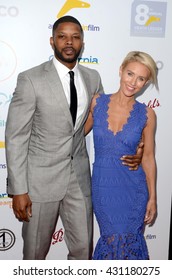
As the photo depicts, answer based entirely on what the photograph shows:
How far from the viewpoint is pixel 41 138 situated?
2080mm

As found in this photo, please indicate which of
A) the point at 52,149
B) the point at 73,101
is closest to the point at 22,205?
the point at 52,149

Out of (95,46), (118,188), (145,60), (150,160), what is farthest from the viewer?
(95,46)

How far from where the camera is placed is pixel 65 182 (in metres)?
2.18

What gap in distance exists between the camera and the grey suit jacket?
6.50 ft

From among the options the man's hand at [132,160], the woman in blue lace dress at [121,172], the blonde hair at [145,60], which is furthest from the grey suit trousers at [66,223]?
the blonde hair at [145,60]

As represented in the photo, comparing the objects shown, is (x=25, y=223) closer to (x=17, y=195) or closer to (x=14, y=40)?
(x=17, y=195)

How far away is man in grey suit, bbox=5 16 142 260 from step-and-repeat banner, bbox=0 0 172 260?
1.77 feet

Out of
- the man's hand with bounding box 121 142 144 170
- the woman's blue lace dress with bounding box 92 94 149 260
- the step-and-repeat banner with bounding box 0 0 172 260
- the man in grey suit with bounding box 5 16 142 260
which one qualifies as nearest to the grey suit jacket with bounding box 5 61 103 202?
the man in grey suit with bounding box 5 16 142 260

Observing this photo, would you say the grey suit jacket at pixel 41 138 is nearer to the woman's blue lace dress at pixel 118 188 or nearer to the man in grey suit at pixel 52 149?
the man in grey suit at pixel 52 149

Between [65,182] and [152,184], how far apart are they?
61cm

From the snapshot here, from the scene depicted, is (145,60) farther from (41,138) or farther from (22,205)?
(22,205)

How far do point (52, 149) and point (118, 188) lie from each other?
0.51 meters

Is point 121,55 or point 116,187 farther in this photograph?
point 121,55
